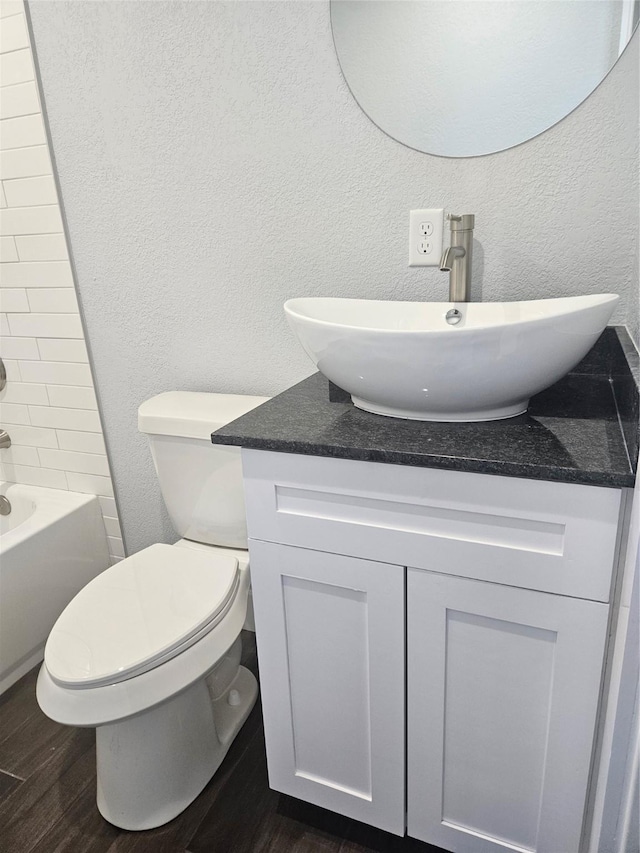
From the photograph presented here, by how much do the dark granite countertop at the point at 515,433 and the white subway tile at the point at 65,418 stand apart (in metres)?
0.93

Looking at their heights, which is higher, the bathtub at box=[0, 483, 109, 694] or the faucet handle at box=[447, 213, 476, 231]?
the faucet handle at box=[447, 213, 476, 231]

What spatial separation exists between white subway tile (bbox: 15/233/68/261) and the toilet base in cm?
125

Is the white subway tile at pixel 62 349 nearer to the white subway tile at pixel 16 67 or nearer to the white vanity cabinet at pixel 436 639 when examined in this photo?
the white subway tile at pixel 16 67

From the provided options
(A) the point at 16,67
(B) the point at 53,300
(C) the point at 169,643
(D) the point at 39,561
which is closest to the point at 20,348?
(B) the point at 53,300

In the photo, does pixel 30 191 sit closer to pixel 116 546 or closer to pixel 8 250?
pixel 8 250

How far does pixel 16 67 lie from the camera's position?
5.20 ft

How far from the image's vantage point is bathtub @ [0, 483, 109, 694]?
1.68 meters

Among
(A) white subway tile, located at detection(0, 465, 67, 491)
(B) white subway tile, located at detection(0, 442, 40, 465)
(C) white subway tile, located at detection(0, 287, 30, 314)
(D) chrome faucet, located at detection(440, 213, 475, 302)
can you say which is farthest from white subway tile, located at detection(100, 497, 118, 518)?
(D) chrome faucet, located at detection(440, 213, 475, 302)

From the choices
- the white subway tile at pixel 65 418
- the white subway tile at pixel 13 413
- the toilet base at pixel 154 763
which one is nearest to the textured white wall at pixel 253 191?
the white subway tile at pixel 65 418

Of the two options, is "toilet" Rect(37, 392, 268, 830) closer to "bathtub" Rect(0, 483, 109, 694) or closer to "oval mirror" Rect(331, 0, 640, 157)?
"bathtub" Rect(0, 483, 109, 694)

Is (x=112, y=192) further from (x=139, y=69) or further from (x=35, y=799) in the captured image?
(x=35, y=799)

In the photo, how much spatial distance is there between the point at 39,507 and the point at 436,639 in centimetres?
142

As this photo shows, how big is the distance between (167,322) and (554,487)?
3.93 feet

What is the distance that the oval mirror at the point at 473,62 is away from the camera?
112 centimetres
